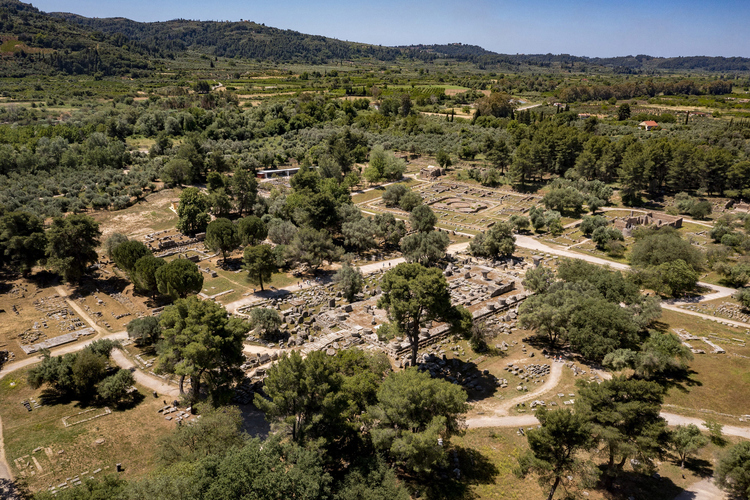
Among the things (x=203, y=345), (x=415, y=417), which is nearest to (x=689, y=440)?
(x=415, y=417)

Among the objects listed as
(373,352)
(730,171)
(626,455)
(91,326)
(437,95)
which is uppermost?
(437,95)

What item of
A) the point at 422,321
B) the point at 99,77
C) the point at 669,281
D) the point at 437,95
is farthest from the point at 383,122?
the point at 99,77

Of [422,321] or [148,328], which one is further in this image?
[148,328]

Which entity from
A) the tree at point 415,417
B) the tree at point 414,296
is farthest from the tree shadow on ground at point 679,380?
the tree at point 415,417

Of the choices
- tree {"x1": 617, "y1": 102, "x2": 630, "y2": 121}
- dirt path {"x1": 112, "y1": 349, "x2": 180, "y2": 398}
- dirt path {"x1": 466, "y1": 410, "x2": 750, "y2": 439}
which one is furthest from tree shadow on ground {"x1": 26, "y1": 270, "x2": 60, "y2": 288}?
tree {"x1": 617, "y1": 102, "x2": 630, "y2": 121}

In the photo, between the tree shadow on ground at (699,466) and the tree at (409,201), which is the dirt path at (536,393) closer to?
the tree shadow on ground at (699,466)

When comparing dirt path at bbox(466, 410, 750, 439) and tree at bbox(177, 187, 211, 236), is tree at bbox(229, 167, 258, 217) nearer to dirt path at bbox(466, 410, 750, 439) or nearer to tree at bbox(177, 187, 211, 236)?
tree at bbox(177, 187, 211, 236)

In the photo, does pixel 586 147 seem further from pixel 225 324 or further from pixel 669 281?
pixel 225 324
